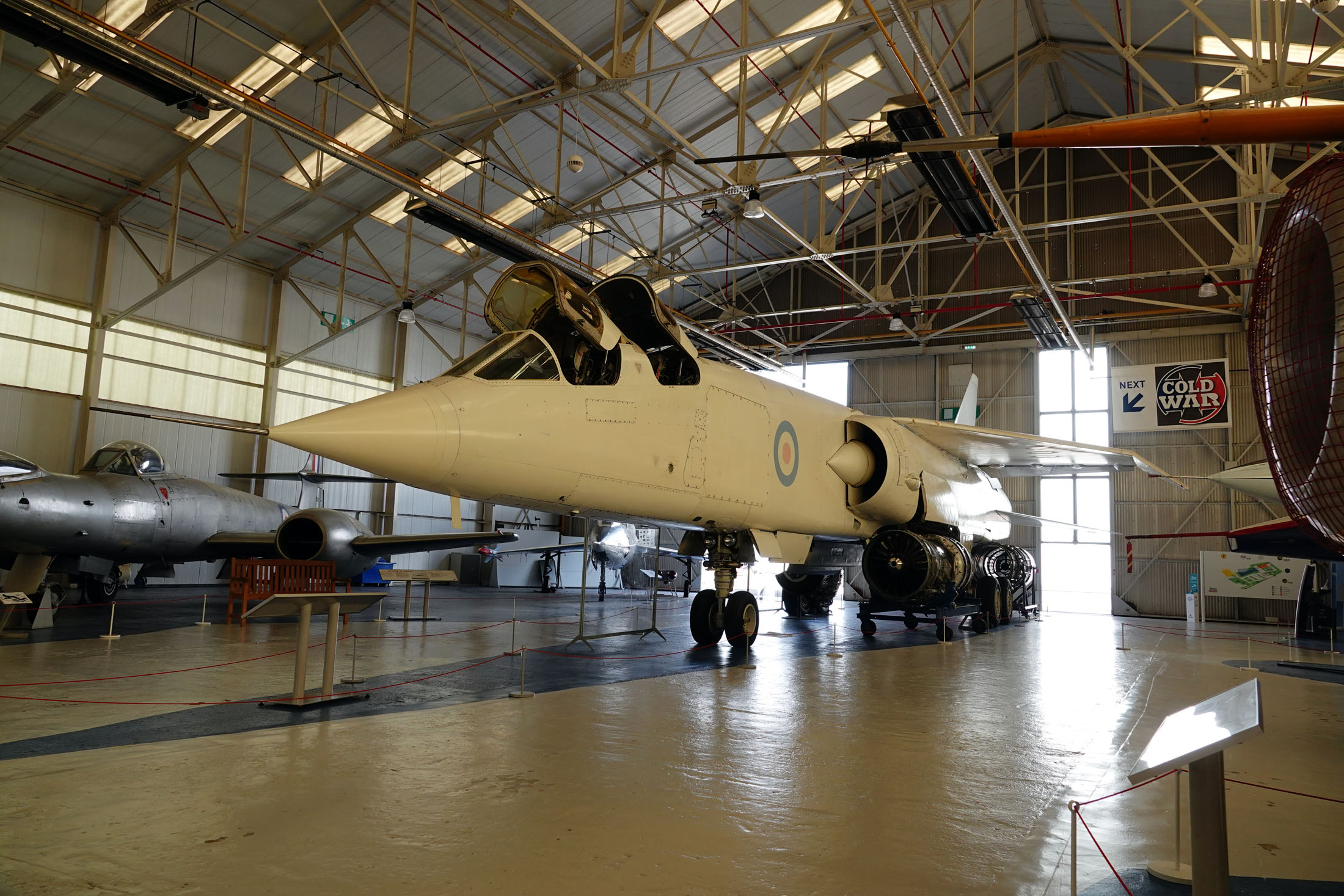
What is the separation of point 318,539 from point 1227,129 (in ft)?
43.4

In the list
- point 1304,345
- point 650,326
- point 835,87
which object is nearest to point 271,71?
point 835,87

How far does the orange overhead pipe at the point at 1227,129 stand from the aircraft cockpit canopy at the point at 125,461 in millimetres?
14911

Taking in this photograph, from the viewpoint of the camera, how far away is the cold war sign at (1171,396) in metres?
22.5

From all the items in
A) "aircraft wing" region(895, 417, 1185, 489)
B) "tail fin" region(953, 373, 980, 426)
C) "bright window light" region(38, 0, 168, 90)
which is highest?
"bright window light" region(38, 0, 168, 90)

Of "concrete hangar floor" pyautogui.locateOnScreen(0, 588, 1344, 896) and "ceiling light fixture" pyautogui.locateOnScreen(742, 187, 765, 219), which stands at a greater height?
"ceiling light fixture" pyautogui.locateOnScreen(742, 187, 765, 219)

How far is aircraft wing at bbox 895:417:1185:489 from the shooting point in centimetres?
1180

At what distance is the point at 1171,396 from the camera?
2289 cm

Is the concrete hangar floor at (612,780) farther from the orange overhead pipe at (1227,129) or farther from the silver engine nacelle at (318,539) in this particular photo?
the silver engine nacelle at (318,539)

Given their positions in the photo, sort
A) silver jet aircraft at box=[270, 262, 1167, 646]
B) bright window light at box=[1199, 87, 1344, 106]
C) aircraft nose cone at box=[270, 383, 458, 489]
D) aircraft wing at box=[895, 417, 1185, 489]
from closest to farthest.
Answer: aircraft nose cone at box=[270, 383, 458, 489]
silver jet aircraft at box=[270, 262, 1167, 646]
aircraft wing at box=[895, 417, 1185, 489]
bright window light at box=[1199, 87, 1344, 106]

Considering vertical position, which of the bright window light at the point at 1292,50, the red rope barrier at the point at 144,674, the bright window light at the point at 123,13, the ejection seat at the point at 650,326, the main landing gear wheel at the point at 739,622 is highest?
the bright window light at the point at 1292,50

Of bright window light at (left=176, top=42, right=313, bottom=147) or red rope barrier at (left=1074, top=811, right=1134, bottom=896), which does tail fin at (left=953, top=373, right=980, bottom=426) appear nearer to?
bright window light at (left=176, top=42, right=313, bottom=147)

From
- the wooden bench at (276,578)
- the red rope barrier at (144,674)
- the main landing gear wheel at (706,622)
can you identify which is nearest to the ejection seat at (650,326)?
the main landing gear wheel at (706,622)

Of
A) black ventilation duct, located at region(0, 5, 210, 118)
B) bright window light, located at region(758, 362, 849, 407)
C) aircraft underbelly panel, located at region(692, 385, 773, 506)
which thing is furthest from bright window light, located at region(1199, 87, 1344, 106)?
black ventilation duct, located at region(0, 5, 210, 118)

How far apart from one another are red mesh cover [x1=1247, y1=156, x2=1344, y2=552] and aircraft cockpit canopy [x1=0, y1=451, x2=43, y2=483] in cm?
1292
